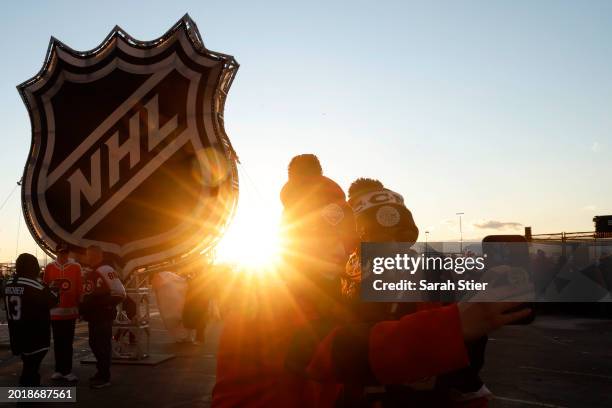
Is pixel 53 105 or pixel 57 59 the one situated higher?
pixel 57 59

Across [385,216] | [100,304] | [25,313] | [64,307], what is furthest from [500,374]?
[385,216]

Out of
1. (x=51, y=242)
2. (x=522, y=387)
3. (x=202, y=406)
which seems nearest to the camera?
(x=202, y=406)

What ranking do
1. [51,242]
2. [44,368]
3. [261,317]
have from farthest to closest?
[44,368], [51,242], [261,317]

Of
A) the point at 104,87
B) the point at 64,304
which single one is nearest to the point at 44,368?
the point at 64,304

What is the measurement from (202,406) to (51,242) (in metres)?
4.17

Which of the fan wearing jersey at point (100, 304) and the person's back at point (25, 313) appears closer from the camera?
the person's back at point (25, 313)

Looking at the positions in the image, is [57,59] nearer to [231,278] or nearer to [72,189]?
[72,189]

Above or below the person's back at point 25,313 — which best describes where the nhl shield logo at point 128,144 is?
above

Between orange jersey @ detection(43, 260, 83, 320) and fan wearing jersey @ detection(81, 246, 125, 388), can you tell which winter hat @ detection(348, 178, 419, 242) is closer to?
fan wearing jersey @ detection(81, 246, 125, 388)

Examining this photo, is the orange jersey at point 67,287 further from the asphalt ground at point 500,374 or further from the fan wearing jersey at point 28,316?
the fan wearing jersey at point 28,316

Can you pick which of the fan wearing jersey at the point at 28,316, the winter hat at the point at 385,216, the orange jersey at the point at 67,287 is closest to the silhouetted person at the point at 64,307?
the orange jersey at the point at 67,287

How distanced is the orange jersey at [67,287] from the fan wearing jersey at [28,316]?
6.27 ft

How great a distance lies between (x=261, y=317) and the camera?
1.58m

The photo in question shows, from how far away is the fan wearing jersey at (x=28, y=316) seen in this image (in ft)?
22.6
